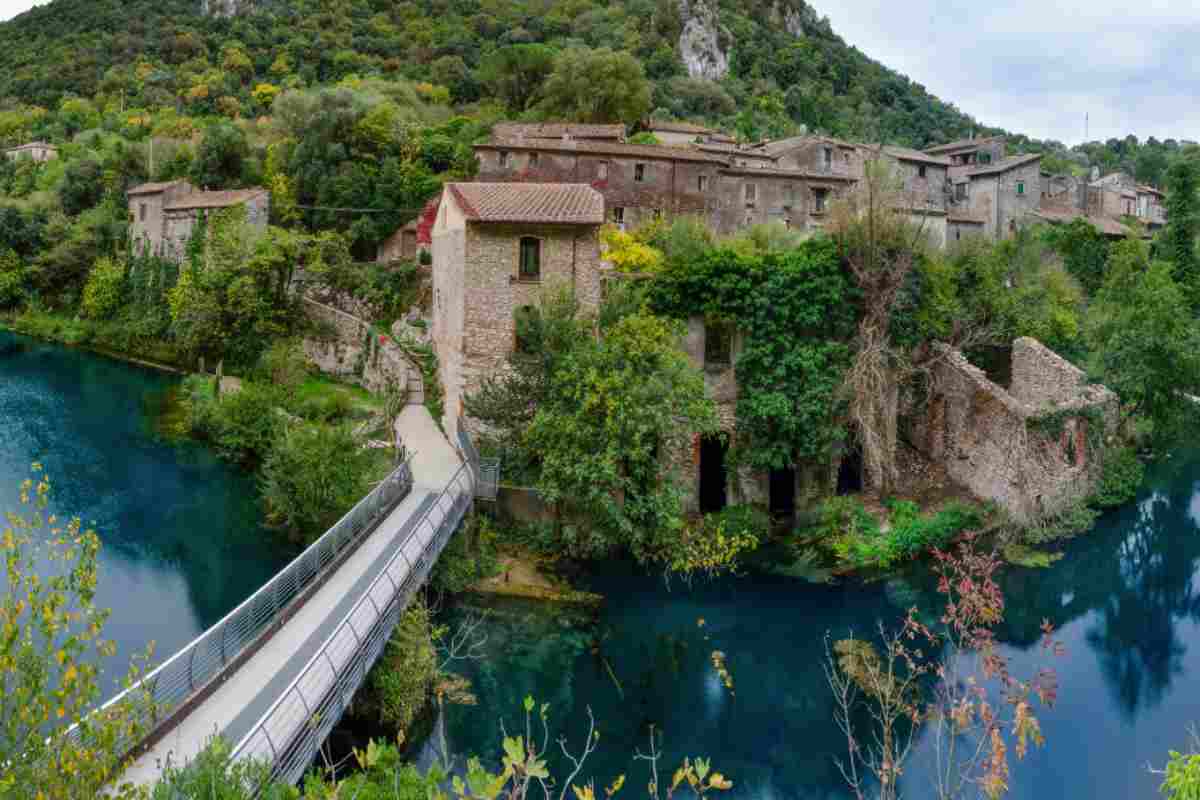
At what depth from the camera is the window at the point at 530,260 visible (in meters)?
21.2

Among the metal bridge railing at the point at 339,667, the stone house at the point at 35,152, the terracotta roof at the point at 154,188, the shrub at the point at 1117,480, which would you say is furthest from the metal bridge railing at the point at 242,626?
the stone house at the point at 35,152

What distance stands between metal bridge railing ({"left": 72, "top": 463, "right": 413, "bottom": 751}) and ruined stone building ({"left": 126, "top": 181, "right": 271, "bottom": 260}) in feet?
88.3

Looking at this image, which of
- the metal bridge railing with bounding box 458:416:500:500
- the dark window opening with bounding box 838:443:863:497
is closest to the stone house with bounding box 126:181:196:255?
the metal bridge railing with bounding box 458:416:500:500

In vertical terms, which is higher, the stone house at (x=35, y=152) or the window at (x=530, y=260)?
the stone house at (x=35, y=152)

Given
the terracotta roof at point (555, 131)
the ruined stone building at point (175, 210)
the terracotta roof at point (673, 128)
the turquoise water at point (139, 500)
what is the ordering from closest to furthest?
the turquoise water at point (139, 500) → the ruined stone building at point (175, 210) → the terracotta roof at point (555, 131) → the terracotta roof at point (673, 128)

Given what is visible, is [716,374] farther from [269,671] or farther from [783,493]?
[269,671]

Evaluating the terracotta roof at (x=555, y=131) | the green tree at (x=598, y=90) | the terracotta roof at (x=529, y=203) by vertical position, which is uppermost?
the green tree at (x=598, y=90)

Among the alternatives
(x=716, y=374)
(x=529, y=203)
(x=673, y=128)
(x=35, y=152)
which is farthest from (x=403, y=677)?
(x=35, y=152)

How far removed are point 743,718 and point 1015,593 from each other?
328 inches

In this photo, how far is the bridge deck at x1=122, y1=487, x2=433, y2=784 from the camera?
9.19 meters

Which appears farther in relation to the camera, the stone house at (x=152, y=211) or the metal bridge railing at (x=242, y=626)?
the stone house at (x=152, y=211)

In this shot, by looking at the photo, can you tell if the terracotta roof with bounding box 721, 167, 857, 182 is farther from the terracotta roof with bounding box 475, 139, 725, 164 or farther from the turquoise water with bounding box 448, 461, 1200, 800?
the turquoise water with bounding box 448, 461, 1200, 800

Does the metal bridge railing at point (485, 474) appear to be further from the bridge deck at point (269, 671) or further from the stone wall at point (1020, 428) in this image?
the stone wall at point (1020, 428)

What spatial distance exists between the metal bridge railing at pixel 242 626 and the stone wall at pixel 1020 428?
15553 millimetres
